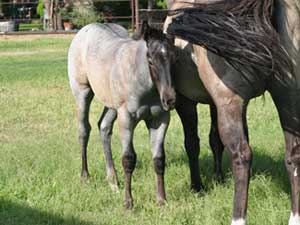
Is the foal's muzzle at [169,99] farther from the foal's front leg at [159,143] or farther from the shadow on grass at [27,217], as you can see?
the shadow on grass at [27,217]

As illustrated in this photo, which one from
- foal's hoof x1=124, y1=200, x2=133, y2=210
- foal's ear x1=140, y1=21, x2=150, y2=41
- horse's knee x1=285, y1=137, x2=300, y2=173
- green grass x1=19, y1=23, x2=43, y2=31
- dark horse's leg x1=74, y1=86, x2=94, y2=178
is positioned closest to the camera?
horse's knee x1=285, y1=137, x2=300, y2=173

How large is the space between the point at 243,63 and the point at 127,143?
178 centimetres

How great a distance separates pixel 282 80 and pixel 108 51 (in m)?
2.35

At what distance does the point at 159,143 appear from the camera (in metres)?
5.81

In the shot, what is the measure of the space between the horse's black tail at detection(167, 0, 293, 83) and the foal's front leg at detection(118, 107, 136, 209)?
1301 millimetres

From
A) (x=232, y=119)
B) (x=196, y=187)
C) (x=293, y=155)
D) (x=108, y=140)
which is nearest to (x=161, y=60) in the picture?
(x=232, y=119)

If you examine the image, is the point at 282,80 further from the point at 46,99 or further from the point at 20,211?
the point at 46,99

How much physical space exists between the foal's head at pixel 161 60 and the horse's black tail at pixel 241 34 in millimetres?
519

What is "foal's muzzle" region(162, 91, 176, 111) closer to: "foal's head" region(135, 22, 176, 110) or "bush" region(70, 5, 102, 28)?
"foal's head" region(135, 22, 176, 110)

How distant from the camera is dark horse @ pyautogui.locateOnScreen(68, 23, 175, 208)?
5105mm

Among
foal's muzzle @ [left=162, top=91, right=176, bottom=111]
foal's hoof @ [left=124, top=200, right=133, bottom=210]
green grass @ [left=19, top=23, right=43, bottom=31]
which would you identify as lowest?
green grass @ [left=19, top=23, right=43, bottom=31]

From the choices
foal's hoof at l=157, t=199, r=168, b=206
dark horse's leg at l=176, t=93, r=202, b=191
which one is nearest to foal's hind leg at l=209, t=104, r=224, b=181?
dark horse's leg at l=176, t=93, r=202, b=191

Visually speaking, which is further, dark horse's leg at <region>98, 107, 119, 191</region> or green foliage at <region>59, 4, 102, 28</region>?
green foliage at <region>59, 4, 102, 28</region>

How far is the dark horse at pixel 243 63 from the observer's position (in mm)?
4234
